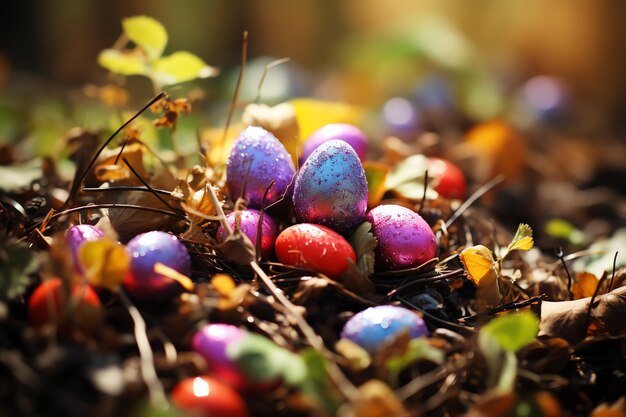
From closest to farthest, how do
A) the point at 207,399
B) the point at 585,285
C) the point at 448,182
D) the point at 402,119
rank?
the point at 207,399 < the point at 585,285 < the point at 448,182 < the point at 402,119

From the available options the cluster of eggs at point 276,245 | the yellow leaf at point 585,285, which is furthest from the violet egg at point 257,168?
the yellow leaf at point 585,285

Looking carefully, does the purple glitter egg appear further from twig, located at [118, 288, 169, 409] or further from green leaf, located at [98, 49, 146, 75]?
green leaf, located at [98, 49, 146, 75]

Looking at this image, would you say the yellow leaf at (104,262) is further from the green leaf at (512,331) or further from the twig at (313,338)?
the green leaf at (512,331)

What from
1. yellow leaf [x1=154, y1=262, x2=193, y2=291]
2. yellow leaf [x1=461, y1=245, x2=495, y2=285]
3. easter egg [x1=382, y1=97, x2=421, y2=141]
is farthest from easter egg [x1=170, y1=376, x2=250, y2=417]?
easter egg [x1=382, y1=97, x2=421, y2=141]

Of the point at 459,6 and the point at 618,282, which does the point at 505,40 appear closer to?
the point at 459,6

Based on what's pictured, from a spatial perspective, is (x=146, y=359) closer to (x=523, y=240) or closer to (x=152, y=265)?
(x=152, y=265)

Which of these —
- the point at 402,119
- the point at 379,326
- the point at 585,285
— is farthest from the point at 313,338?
the point at 402,119
